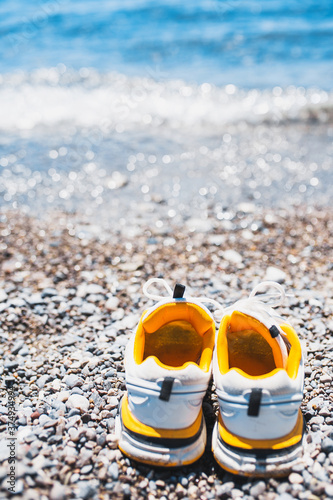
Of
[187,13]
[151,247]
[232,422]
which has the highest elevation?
[187,13]

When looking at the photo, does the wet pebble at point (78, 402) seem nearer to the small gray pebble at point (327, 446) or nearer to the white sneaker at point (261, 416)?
the white sneaker at point (261, 416)

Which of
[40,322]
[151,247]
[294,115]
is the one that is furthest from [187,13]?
[40,322]

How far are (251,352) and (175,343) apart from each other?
50 cm

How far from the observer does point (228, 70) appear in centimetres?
1177

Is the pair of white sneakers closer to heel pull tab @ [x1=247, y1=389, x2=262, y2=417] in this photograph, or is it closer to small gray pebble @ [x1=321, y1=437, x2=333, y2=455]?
heel pull tab @ [x1=247, y1=389, x2=262, y2=417]

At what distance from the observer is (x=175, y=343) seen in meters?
2.96

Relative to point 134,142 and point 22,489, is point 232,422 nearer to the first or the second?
point 22,489

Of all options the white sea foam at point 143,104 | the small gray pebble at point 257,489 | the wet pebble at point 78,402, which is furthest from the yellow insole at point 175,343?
the white sea foam at point 143,104

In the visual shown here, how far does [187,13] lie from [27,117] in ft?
30.7

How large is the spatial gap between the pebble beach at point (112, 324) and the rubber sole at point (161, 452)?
8 cm

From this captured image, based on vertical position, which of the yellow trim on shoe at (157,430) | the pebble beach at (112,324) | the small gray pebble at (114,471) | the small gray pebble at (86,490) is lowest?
the pebble beach at (112,324)

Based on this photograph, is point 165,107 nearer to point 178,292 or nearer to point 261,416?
point 178,292

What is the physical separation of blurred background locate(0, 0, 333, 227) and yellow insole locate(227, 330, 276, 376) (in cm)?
292

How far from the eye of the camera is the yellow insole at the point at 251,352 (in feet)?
9.48
